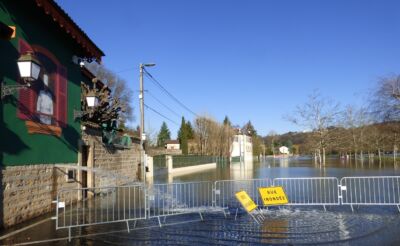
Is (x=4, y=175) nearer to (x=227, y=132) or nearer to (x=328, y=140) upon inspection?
(x=328, y=140)

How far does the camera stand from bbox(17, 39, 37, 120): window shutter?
10.2 m

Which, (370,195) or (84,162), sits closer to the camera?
(370,195)

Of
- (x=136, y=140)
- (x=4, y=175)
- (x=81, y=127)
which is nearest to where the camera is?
(x=4, y=175)

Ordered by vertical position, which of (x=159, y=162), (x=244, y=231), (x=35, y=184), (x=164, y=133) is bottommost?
(x=244, y=231)

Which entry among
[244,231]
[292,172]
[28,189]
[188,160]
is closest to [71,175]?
[28,189]

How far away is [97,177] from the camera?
1669 cm

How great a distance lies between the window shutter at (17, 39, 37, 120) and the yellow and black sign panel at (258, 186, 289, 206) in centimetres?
658

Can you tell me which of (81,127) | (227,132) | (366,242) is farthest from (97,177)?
(227,132)

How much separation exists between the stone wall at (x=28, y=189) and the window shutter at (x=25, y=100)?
1.34 m

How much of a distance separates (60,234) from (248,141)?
92.7 meters

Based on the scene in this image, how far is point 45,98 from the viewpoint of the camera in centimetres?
1166

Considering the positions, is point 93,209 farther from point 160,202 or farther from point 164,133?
point 164,133

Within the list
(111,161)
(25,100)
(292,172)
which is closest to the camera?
(25,100)

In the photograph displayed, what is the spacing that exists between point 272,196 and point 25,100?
7.12 meters
